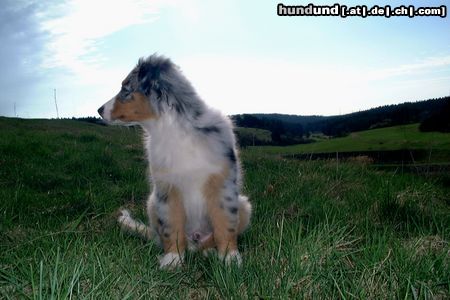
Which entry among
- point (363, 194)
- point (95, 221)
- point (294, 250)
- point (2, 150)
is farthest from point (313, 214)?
point (2, 150)

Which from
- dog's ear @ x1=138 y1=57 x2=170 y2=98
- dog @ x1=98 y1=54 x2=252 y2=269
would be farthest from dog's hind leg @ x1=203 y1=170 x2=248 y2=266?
dog's ear @ x1=138 y1=57 x2=170 y2=98

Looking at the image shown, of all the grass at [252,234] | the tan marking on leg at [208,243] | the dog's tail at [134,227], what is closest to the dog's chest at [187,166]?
the tan marking on leg at [208,243]

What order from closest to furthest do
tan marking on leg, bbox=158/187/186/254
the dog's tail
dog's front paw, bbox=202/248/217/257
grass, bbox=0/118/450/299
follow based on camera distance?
grass, bbox=0/118/450/299 → dog's front paw, bbox=202/248/217/257 → tan marking on leg, bbox=158/187/186/254 → the dog's tail

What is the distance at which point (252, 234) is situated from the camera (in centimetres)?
451

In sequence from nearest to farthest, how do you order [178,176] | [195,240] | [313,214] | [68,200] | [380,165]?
1. [178,176]
2. [195,240]
3. [313,214]
4. [68,200]
5. [380,165]

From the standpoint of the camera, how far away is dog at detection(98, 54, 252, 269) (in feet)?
13.3

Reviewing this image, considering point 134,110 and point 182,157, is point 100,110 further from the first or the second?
point 182,157

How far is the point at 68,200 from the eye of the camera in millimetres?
6098

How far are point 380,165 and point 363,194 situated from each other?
283 centimetres

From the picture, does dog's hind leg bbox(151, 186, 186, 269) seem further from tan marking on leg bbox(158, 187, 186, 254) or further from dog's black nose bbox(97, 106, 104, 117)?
dog's black nose bbox(97, 106, 104, 117)

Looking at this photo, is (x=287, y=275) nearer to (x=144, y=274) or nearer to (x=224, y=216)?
(x=144, y=274)

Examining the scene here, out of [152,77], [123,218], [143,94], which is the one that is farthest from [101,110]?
[123,218]

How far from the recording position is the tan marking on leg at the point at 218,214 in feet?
13.3

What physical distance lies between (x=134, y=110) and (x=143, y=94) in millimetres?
176
